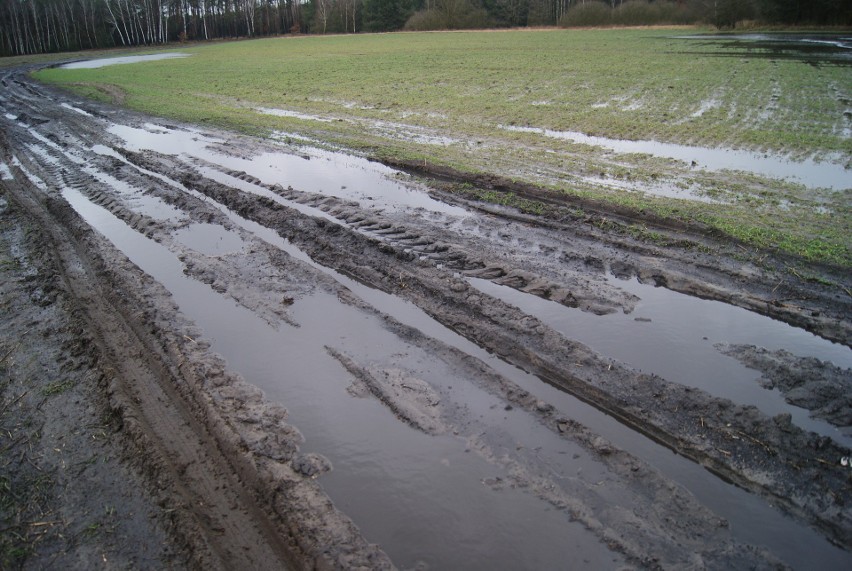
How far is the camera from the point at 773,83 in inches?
933

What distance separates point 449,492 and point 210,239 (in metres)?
6.82

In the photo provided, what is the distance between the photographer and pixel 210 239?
9766 mm

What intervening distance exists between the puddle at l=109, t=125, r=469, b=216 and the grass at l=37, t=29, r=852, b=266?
45.7 inches

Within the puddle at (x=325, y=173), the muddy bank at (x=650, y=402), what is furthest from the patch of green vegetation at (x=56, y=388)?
the puddle at (x=325, y=173)

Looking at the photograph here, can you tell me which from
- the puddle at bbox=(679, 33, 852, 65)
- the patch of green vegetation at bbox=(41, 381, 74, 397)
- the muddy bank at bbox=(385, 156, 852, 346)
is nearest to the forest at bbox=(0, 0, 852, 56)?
the puddle at bbox=(679, 33, 852, 65)

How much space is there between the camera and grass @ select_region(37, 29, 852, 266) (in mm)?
10641

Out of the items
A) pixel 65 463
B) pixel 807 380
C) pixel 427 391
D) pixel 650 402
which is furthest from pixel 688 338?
pixel 65 463

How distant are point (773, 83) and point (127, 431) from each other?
1061 inches

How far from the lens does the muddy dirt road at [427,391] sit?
4.30 m

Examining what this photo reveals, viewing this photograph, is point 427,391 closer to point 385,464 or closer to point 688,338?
point 385,464

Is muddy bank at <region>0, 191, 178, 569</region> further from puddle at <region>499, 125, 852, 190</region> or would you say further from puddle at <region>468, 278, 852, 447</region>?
puddle at <region>499, 125, 852, 190</region>

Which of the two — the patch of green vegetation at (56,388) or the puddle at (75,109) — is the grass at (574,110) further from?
the patch of green vegetation at (56,388)

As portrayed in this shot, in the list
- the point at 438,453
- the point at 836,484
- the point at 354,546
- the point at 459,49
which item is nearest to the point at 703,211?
the point at 836,484

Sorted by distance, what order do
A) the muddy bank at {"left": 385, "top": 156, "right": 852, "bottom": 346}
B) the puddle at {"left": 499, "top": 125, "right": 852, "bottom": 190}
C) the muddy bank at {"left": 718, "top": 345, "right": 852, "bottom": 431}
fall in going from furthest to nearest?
the puddle at {"left": 499, "top": 125, "right": 852, "bottom": 190} < the muddy bank at {"left": 385, "top": 156, "right": 852, "bottom": 346} < the muddy bank at {"left": 718, "top": 345, "right": 852, "bottom": 431}
